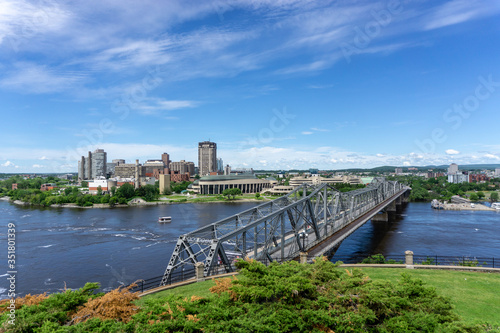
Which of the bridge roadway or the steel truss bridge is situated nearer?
the steel truss bridge

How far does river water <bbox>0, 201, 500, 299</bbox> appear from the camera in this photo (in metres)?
41.1

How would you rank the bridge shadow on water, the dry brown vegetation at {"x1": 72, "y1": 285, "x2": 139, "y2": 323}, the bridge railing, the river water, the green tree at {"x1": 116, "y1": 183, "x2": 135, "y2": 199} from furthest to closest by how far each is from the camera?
the green tree at {"x1": 116, "y1": 183, "x2": 135, "y2": 199} < the bridge shadow on water < the river water < the bridge railing < the dry brown vegetation at {"x1": 72, "y1": 285, "x2": 139, "y2": 323}

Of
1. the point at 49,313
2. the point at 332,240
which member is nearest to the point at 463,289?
the point at 49,313

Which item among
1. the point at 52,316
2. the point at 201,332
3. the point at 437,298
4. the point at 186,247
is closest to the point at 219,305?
the point at 201,332

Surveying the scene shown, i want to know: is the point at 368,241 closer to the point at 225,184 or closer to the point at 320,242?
the point at 320,242

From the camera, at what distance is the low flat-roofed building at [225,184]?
17700 cm

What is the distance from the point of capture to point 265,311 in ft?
39.9

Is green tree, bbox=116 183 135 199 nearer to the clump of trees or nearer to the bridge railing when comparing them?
the bridge railing

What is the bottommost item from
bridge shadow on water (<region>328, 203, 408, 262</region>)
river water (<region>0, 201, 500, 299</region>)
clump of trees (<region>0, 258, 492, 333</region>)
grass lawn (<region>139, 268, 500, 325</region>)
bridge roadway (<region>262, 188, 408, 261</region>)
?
bridge shadow on water (<region>328, 203, 408, 262</region>)

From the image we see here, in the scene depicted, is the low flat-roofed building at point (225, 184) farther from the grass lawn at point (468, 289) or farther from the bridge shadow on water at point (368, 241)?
the grass lawn at point (468, 289)

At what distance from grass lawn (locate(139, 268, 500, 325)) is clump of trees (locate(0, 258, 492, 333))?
2385 mm

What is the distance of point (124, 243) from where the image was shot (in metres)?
58.1

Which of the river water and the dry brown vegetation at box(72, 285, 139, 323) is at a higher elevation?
the dry brown vegetation at box(72, 285, 139, 323)

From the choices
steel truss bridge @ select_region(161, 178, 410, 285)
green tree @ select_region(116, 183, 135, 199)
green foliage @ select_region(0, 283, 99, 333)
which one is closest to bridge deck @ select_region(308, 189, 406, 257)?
steel truss bridge @ select_region(161, 178, 410, 285)
